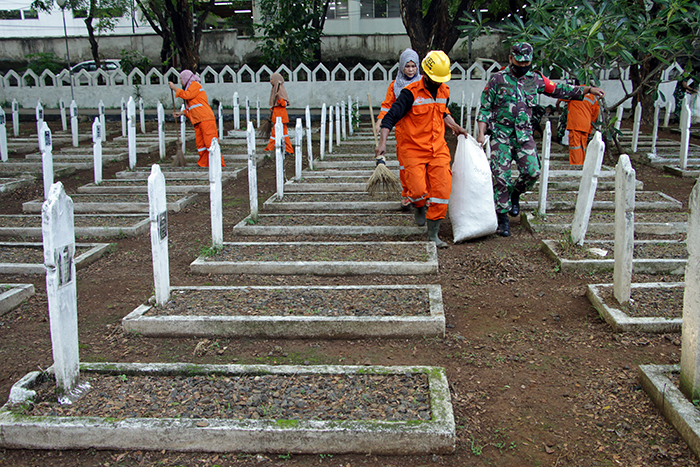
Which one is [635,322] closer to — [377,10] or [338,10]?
[377,10]

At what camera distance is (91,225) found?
6.75m

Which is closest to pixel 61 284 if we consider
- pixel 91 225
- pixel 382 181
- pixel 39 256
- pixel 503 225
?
pixel 39 256

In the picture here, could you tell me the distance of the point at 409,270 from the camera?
16.1 ft

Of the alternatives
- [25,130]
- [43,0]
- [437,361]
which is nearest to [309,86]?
[25,130]

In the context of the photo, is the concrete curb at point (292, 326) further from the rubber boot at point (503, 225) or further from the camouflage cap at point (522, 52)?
the camouflage cap at point (522, 52)

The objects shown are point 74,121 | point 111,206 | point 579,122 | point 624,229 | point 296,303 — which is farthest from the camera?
point 74,121

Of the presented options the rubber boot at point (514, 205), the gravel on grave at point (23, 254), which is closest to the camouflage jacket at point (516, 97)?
the rubber boot at point (514, 205)

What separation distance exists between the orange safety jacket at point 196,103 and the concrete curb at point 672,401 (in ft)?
27.8

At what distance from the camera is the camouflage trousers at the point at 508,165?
5.73 meters

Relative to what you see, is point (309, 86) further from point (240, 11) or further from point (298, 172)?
point (240, 11)

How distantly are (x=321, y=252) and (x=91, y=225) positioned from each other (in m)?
3.13

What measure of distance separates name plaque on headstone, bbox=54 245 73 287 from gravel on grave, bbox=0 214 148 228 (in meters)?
4.07

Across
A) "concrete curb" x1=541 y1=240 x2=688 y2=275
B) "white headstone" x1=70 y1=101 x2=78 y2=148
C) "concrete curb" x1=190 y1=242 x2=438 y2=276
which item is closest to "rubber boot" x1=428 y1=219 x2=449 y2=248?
"concrete curb" x1=190 y1=242 x2=438 y2=276

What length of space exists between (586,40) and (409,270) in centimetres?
483
